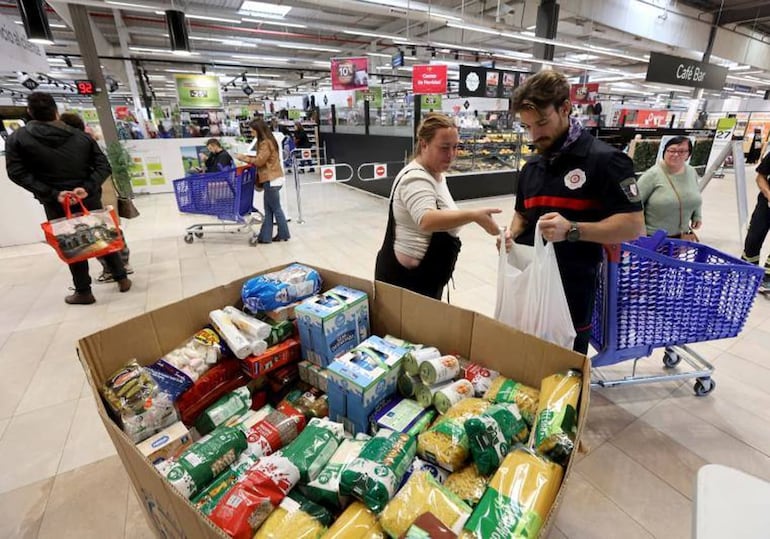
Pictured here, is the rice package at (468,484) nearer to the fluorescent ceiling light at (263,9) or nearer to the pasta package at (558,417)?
the pasta package at (558,417)

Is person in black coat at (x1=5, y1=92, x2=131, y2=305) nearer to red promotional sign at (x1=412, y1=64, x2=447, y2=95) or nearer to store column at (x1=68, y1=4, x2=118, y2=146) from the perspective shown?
store column at (x1=68, y1=4, x2=118, y2=146)

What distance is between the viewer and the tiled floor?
1.54 meters

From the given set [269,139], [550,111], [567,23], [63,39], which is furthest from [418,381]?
[63,39]

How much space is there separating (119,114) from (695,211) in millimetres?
14710

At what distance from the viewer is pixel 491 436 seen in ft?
3.03

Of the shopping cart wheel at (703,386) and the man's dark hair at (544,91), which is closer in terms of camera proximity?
the man's dark hair at (544,91)

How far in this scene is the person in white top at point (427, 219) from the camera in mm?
1481

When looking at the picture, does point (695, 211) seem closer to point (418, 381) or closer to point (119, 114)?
point (418, 381)

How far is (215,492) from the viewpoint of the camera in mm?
933

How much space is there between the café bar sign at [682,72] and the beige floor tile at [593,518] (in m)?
8.25

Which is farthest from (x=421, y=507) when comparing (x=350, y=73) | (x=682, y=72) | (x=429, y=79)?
(x=682, y=72)

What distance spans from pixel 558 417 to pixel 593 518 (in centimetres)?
96

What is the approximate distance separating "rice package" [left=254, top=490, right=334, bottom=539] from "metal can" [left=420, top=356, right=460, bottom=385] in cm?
48

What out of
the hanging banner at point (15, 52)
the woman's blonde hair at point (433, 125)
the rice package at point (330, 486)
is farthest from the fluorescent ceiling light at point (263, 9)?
the rice package at point (330, 486)
